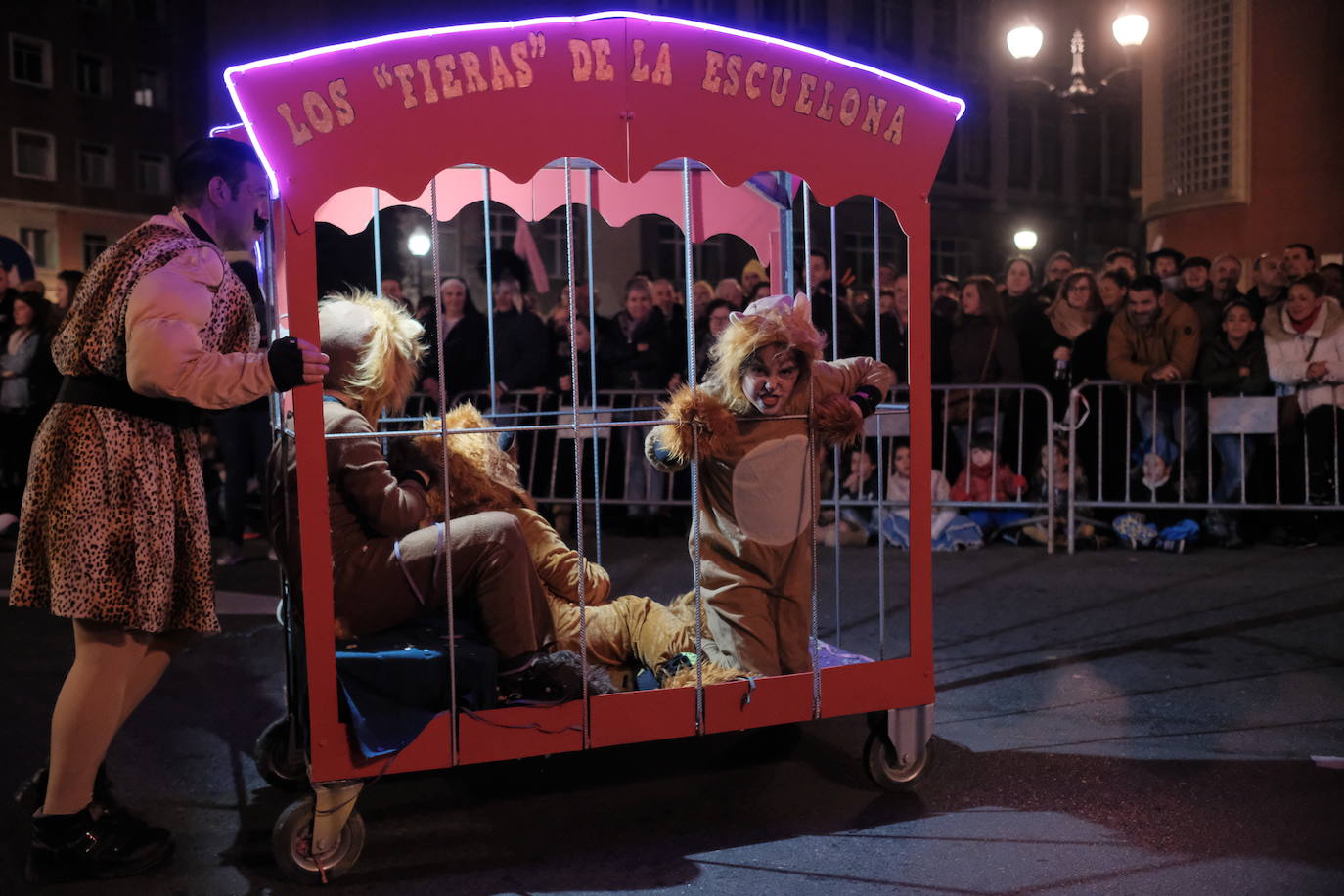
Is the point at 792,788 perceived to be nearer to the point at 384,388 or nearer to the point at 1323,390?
the point at 384,388

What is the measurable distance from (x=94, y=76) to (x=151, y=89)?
1820 mm

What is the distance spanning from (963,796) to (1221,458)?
5.33m

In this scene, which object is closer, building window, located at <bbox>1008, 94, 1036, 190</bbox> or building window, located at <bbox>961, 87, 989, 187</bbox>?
building window, located at <bbox>961, 87, 989, 187</bbox>

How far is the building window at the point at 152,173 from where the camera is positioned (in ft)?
128

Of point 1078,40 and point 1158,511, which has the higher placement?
point 1078,40

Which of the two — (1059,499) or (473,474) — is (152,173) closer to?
(1059,499)

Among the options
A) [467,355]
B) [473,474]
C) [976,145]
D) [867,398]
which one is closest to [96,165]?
[976,145]

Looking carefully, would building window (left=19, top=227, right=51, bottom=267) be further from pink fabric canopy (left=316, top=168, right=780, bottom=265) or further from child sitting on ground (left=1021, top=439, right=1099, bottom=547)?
pink fabric canopy (left=316, top=168, right=780, bottom=265)

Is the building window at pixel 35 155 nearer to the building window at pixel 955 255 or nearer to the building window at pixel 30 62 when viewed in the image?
the building window at pixel 30 62

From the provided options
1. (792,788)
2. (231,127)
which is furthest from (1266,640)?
(231,127)

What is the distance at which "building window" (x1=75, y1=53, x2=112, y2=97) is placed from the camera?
37781 millimetres

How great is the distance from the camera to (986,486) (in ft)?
27.9

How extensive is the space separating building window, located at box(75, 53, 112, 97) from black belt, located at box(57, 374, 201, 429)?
39410 millimetres

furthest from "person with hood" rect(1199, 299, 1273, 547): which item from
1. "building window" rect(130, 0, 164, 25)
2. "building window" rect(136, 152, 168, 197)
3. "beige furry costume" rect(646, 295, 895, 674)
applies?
"building window" rect(130, 0, 164, 25)
